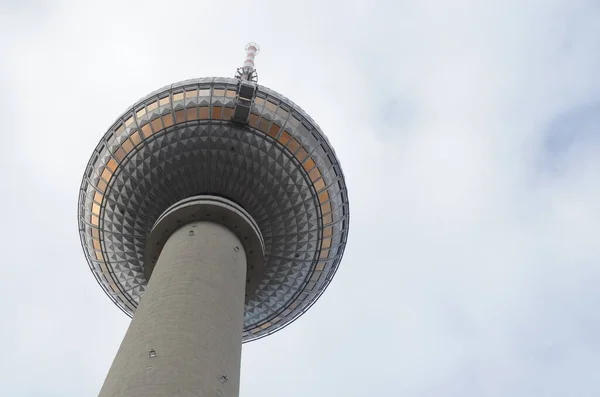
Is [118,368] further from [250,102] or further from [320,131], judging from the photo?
[320,131]

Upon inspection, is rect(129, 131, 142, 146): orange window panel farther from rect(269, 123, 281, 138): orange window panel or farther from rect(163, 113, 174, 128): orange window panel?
rect(269, 123, 281, 138): orange window panel

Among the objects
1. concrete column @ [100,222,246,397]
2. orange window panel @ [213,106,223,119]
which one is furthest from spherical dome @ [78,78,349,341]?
concrete column @ [100,222,246,397]

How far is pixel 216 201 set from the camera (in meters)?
27.6

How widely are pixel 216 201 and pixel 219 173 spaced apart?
176 cm

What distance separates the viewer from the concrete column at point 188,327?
1845 cm

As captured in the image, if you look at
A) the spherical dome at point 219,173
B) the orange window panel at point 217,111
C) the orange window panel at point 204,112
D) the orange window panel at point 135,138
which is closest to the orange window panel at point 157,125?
the spherical dome at point 219,173

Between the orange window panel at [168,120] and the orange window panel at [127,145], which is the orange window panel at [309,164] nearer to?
the orange window panel at [168,120]

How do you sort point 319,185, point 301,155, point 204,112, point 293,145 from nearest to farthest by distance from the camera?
point 204,112 < point 293,145 < point 301,155 < point 319,185

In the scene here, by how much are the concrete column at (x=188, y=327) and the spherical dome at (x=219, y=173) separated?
3987 mm

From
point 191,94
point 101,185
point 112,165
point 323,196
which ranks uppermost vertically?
point 191,94

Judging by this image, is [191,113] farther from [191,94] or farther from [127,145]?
[127,145]

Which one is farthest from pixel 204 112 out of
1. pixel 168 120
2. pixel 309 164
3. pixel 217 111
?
pixel 309 164

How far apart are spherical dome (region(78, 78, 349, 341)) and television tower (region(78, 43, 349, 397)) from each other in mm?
58

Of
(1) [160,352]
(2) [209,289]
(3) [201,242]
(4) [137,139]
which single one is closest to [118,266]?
(4) [137,139]
